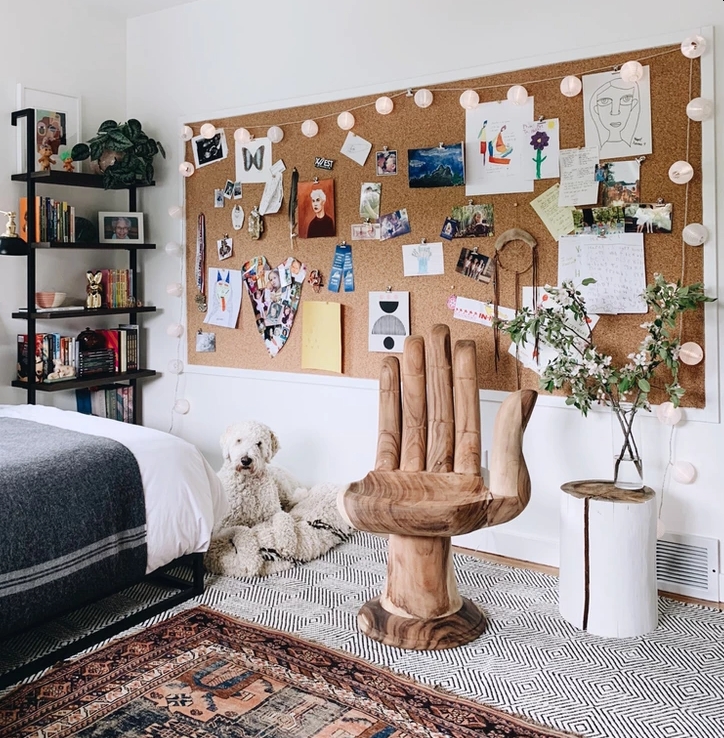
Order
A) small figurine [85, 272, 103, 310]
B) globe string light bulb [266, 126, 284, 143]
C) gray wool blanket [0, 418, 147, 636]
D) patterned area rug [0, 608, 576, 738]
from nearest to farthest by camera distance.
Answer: patterned area rug [0, 608, 576, 738] < gray wool blanket [0, 418, 147, 636] < globe string light bulb [266, 126, 284, 143] < small figurine [85, 272, 103, 310]

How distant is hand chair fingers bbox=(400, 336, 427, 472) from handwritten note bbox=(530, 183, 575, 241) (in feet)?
2.10

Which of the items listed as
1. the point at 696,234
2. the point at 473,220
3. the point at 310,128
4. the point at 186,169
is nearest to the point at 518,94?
the point at 473,220

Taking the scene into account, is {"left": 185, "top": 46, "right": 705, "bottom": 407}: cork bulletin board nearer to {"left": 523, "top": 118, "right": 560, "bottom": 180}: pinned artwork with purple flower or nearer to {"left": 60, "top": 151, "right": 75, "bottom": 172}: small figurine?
{"left": 523, "top": 118, "right": 560, "bottom": 180}: pinned artwork with purple flower

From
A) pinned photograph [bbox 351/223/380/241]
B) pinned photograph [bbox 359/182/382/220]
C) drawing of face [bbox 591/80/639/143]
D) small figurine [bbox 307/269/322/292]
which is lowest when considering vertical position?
small figurine [bbox 307/269/322/292]

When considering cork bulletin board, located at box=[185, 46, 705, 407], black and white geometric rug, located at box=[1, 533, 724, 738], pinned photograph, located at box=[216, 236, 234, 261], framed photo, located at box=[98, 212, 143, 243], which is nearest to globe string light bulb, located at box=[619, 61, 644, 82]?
cork bulletin board, located at box=[185, 46, 705, 407]

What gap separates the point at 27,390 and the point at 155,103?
5.16 ft

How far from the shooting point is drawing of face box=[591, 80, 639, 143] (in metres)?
2.81

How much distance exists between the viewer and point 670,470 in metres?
2.85

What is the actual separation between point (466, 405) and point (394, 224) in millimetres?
934

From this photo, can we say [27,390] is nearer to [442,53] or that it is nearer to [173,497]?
[173,497]

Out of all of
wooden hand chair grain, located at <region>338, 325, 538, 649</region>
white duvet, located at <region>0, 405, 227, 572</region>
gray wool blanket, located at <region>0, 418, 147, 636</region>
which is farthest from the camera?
white duvet, located at <region>0, 405, 227, 572</region>

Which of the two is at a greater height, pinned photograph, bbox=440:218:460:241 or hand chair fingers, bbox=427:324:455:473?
pinned photograph, bbox=440:218:460:241

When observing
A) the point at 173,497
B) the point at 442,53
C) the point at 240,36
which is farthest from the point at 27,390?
the point at 442,53

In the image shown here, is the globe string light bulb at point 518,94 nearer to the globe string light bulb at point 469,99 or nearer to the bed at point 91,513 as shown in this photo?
the globe string light bulb at point 469,99
